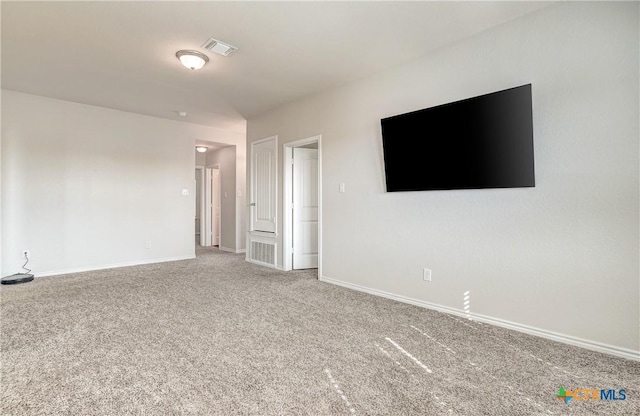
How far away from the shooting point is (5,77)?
3963 millimetres

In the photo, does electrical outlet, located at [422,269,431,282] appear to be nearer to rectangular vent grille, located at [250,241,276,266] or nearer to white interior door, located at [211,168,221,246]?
rectangular vent grille, located at [250,241,276,266]

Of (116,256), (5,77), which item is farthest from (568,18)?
(116,256)

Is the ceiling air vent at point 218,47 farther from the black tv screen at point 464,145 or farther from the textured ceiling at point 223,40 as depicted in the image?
the black tv screen at point 464,145

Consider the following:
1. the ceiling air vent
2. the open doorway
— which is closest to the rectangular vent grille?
the open doorway

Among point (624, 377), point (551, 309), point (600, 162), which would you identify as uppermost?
point (600, 162)

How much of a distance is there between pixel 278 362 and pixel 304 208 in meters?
3.28

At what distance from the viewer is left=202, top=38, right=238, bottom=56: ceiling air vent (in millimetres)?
3064

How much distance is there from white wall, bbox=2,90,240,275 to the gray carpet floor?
62.3 inches

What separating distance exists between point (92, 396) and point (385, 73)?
3.82 meters

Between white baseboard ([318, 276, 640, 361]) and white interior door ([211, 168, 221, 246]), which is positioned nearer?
white baseboard ([318, 276, 640, 361])

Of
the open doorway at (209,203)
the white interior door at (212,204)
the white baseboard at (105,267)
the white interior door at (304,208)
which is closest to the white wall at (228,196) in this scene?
the open doorway at (209,203)

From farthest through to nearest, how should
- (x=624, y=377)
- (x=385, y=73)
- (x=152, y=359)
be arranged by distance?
(x=385, y=73)
(x=152, y=359)
(x=624, y=377)

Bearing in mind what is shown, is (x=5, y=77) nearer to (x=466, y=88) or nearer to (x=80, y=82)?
(x=80, y=82)

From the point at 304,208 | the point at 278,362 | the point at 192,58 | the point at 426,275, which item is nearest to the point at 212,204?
the point at 304,208
